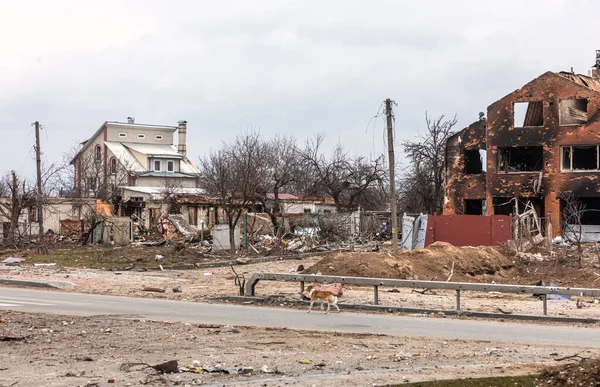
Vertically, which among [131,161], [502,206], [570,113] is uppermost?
[570,113]

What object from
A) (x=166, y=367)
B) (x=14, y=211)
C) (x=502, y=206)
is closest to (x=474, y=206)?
(x=502, y=206)

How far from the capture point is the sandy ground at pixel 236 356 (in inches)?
341

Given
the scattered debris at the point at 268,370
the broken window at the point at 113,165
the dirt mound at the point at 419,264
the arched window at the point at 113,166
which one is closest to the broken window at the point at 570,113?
the dirt mound at the point at 419,264

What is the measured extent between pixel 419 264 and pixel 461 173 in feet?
91.8

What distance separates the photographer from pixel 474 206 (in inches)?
2085

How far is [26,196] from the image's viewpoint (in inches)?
1772

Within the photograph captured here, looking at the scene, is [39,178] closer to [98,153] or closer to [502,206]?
[502,206]

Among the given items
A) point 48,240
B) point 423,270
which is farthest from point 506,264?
point 48,240

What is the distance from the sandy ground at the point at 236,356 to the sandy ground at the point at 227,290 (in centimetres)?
573

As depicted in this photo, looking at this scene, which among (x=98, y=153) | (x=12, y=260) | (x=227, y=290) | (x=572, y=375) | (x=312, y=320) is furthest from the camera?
(x=98, y=153)

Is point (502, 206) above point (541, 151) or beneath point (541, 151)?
beneath

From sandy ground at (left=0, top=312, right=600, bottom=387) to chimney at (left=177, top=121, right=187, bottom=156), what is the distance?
236 feet

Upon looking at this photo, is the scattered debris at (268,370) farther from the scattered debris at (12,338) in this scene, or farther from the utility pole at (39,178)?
the utility pole at (39,178)

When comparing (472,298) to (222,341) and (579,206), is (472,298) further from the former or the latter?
(579,206)
